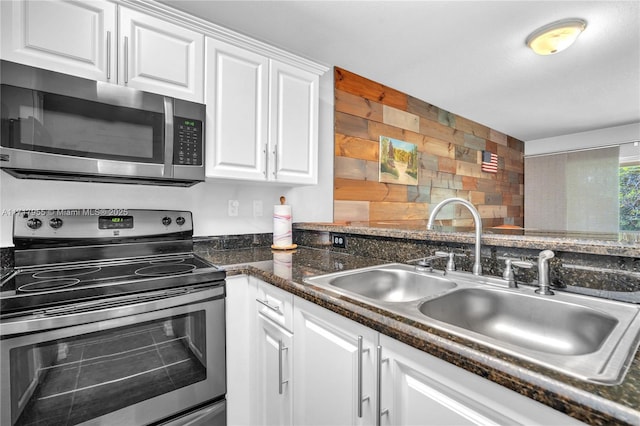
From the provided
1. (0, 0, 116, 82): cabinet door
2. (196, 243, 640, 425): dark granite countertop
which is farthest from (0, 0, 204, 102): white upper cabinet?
(196, 243, 640, 425): dark granite countertop

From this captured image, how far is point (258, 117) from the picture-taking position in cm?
179

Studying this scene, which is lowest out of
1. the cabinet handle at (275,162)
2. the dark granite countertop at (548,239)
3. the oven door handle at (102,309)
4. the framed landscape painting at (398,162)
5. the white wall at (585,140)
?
the oven door handle at (102,309)

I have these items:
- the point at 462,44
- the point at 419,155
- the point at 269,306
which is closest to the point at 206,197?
the point at 269,306

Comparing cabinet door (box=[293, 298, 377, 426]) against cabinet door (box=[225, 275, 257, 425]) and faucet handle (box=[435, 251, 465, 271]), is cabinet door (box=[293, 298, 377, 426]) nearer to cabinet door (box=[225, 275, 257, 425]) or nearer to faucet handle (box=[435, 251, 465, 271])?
cabinet door (box=[225, 275, 257, 425])

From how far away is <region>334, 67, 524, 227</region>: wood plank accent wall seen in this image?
2.58 m

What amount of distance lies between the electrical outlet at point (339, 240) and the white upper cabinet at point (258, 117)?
0.42 m

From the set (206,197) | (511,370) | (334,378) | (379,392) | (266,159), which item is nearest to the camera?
(511,370)

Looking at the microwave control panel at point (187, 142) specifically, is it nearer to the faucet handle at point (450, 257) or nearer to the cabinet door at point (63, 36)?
the cabinet door at point (63, 36)

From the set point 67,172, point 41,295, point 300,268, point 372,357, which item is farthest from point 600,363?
point 67,172

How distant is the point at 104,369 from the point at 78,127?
39.0 inches

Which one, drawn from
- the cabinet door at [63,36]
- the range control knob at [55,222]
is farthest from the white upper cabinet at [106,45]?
the range control knob at [55,222]

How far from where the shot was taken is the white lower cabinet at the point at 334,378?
609 mm

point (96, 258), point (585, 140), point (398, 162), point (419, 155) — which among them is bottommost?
point (96, 258)

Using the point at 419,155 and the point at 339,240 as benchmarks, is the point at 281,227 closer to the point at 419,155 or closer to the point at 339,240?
the point at 339,240
